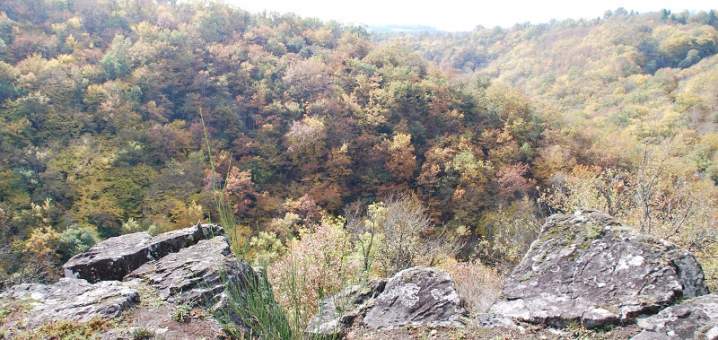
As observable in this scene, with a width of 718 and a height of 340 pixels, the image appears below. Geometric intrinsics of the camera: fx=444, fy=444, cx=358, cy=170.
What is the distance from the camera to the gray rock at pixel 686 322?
420 centimetres

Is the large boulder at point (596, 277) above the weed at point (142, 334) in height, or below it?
above

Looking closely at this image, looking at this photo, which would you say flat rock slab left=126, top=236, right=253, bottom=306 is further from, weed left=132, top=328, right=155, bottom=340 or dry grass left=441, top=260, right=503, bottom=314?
dry grass left=441, top=260, right=503, bottom=314

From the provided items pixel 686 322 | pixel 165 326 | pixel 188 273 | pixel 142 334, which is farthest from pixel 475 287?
pixel 142 334

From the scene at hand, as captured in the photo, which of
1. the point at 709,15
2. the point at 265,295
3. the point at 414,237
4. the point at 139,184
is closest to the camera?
the point at 265,295

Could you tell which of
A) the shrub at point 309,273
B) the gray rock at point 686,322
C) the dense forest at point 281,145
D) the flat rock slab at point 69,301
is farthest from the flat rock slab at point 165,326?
the dense forest at point 281,145

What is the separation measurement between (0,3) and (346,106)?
2287cm

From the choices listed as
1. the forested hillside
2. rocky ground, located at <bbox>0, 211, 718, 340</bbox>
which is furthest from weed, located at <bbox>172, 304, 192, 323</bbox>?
the forested hillside

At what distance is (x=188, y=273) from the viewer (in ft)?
21.1

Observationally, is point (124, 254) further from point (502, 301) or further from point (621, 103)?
point (621, 103)

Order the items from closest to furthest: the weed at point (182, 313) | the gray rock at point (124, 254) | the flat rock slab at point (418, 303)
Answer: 1. the weed at point (182, 313)
2. the flat rock slab at point (418, 303)
3. the gray rock at point (124, 254)

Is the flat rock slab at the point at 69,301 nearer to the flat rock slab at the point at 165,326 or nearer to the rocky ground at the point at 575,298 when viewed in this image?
the flat rock slab at the point at 165,326

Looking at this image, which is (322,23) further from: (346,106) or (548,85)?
(548,85)

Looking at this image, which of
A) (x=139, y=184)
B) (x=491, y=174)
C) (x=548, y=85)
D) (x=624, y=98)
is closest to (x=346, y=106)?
(x=491, y=174)

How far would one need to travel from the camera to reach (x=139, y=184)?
2094cm
